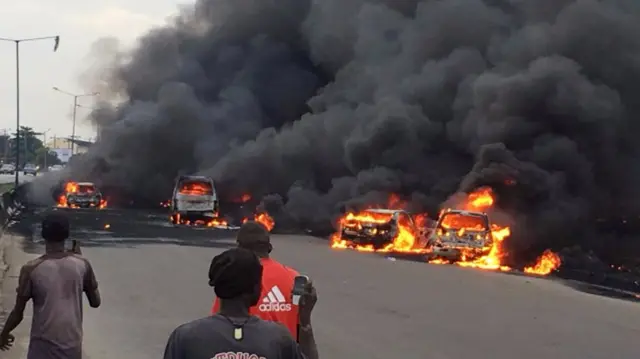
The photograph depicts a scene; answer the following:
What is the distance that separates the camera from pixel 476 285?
16891 mm

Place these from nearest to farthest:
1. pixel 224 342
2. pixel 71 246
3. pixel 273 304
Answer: pixel 224 342 < pixel 273 304 < pixel 71 246

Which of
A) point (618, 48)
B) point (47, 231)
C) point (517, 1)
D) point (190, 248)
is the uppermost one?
point (517, 1)

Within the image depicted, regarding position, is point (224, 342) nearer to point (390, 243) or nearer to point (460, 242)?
point (460, 242)

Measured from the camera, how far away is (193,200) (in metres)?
34.2

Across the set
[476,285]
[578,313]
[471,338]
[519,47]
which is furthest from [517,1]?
[471,338]

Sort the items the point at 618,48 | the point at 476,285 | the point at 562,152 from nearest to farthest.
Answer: the point at 476,285 → the point at 562,152 → the point at 618,48

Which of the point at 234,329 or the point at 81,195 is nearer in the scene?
the point at 234,329

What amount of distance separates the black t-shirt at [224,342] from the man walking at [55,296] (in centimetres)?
230

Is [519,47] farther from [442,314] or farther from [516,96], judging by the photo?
[442,314]

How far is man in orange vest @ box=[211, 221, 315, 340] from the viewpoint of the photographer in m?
4.64

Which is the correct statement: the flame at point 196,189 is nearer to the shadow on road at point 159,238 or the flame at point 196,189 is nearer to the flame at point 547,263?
the shadow on road at point 159,238

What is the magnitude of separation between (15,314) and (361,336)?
5.77m

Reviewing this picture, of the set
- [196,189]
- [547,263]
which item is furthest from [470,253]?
[196,189]

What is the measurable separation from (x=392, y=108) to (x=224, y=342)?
3555cm
